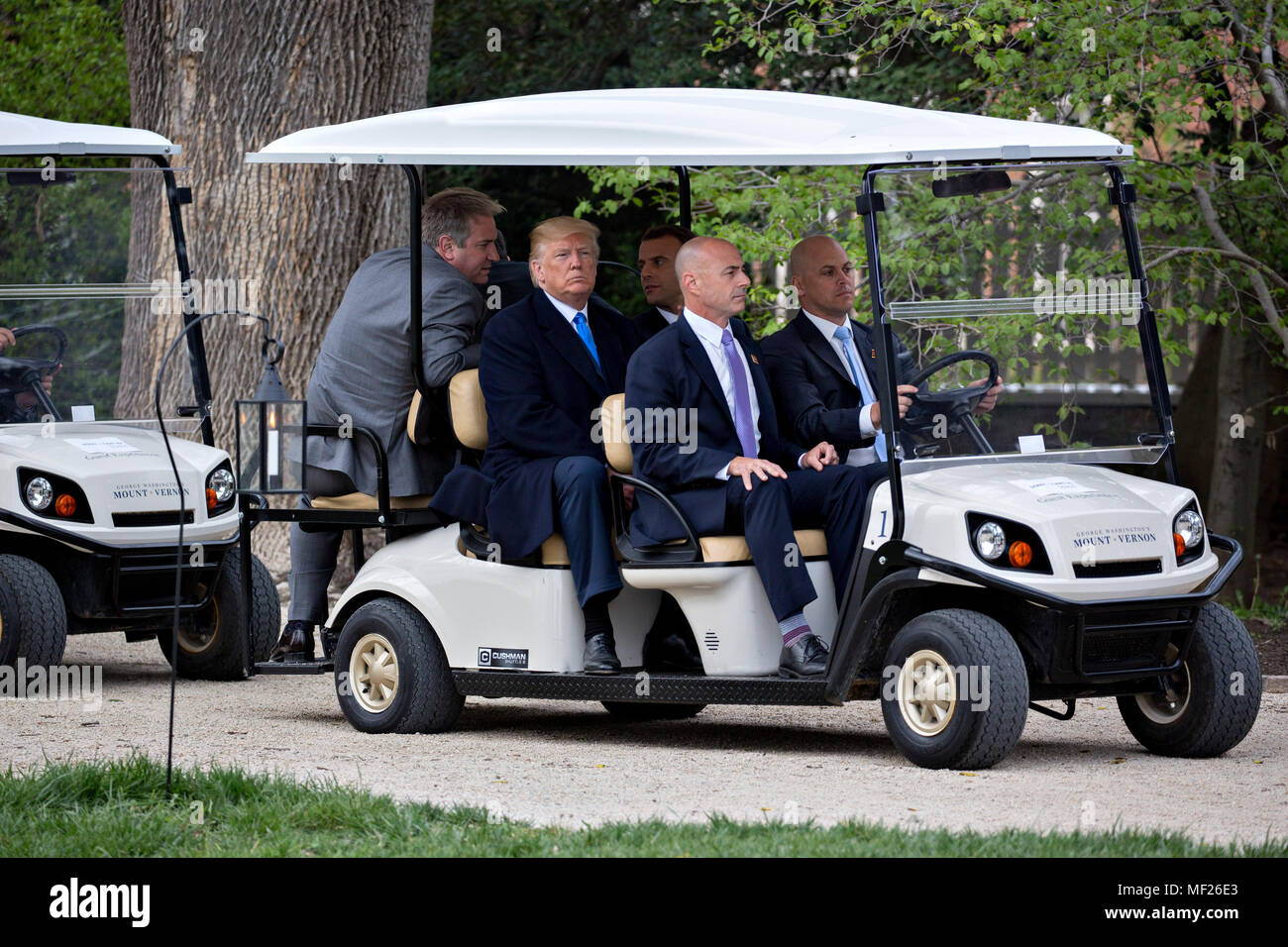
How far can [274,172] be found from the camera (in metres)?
10.5

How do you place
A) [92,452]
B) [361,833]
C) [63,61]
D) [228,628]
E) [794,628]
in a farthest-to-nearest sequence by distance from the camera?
[63,61], [228,628], [92,452], [794,628], [361,833]

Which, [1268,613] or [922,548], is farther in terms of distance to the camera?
[1268,613]

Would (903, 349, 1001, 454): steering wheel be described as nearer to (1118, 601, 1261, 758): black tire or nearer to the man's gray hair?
(1118, 601, 1261, 758): black tire

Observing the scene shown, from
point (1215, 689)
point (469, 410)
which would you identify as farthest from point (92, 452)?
point (1215, 689)

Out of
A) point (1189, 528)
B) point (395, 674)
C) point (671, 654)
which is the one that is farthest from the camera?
point (395, 674)

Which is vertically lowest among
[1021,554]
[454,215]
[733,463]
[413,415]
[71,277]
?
[1021,554]

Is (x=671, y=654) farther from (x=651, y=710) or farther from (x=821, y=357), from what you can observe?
(x=821, y=357)

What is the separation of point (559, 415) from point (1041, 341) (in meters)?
1.55

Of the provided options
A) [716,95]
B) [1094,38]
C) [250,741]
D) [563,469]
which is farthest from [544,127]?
[1094,38]

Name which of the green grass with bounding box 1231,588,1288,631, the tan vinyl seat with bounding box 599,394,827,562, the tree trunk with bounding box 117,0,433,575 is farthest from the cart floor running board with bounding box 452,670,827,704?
the green grass with bounding box 1231,588,1288,631

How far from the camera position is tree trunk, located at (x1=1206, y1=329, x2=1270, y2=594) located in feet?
42.3

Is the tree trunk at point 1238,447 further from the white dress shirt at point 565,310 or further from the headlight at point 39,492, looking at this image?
the headlight at point 39,492

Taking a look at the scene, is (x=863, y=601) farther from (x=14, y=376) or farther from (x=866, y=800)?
(x=14, y=376)
